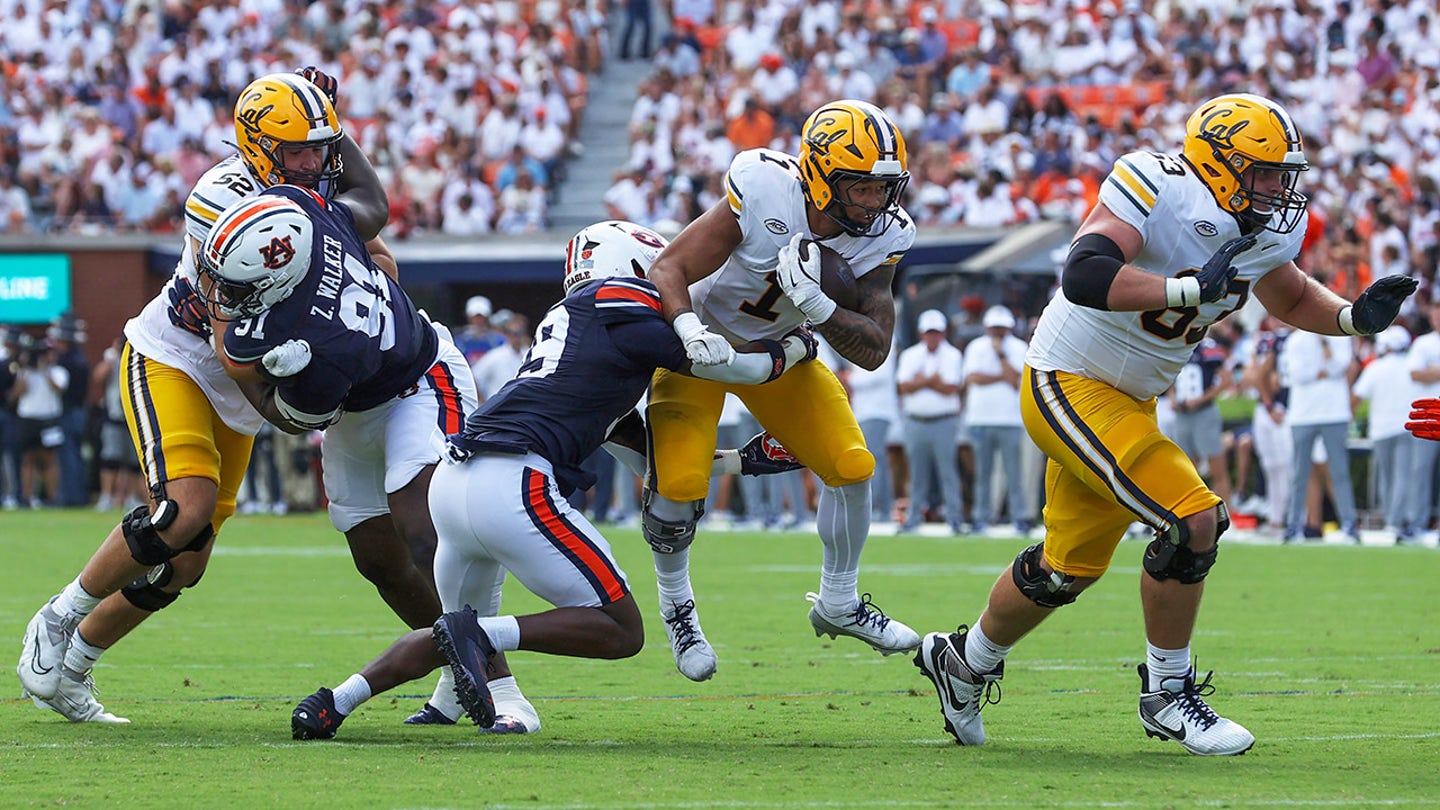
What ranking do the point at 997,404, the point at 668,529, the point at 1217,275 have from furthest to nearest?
the point at 997,404 → the point at 668,529 → the point at 1217,275

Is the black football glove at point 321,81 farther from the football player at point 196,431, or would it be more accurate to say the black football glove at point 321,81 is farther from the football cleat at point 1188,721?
the football cleat at point 1188,721

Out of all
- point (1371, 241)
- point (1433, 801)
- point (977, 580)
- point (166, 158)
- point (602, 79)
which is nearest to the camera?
point (1433, 801)

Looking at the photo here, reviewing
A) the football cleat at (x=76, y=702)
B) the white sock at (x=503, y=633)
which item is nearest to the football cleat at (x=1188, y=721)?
the white sock at (x=503, y=633)

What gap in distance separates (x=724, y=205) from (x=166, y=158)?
1886 centimetres

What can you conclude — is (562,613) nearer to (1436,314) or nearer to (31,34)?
(1436,314)

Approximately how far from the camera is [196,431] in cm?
638

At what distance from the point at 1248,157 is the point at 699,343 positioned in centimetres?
173

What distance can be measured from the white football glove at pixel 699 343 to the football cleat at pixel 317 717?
1.50 meters

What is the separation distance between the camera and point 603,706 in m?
6.95

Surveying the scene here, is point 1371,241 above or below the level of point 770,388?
below

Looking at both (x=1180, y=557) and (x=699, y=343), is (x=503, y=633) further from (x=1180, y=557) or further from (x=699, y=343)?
(x=1180, y=557)

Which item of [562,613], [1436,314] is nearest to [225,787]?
[562,613]

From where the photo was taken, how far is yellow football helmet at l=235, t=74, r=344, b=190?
6.40 m

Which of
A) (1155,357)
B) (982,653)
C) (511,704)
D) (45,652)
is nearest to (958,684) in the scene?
(982,653)
